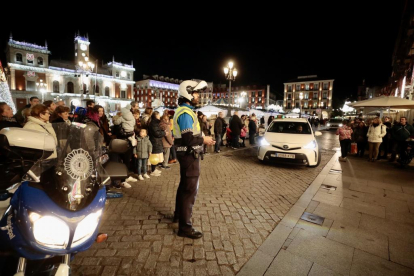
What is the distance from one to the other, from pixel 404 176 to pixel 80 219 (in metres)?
8.53

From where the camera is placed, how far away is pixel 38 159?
1892mm

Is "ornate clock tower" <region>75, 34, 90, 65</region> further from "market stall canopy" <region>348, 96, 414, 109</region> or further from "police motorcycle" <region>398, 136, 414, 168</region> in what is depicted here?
"police motorcycle" <region>398, 136, 414, 168</region>

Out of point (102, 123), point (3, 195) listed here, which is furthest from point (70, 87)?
point (3, 195)

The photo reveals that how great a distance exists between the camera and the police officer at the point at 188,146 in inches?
114

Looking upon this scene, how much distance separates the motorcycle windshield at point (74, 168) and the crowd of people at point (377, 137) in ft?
30.5

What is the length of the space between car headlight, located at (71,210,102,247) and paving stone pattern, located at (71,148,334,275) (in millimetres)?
1031

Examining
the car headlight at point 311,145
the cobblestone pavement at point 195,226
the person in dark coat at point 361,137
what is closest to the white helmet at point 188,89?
the cobblestone pavement at point 195,226

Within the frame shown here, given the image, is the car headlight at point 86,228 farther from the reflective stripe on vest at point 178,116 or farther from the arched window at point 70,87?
the arched window at point 70,87

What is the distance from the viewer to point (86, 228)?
167 cm

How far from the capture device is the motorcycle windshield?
1635 mm

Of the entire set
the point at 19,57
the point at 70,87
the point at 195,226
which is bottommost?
the point at 195,226

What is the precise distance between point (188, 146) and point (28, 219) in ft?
5.81

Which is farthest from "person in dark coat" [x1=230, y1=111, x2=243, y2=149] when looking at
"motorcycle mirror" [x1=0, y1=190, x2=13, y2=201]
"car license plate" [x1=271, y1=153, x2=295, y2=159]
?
"motorcycle mirror" [x1=0, y1=190, x2=13, y2=201]

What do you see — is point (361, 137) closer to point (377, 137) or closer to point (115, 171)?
point (377, 137)
